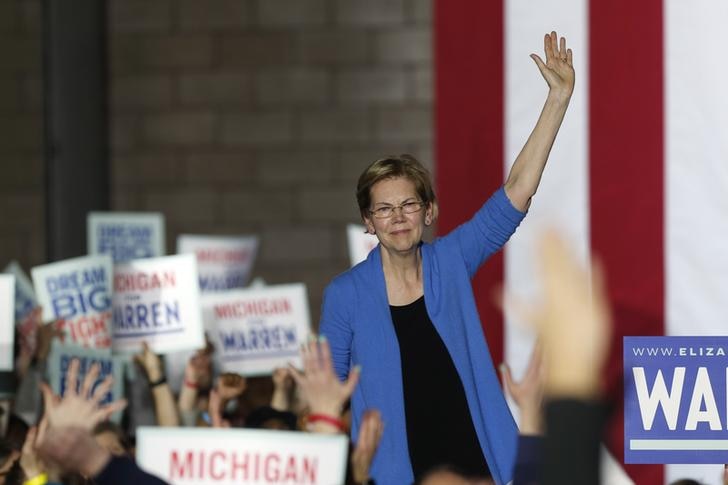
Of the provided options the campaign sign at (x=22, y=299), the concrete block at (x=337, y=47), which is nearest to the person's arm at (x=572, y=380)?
the campaign sign at (x=22, y=299)

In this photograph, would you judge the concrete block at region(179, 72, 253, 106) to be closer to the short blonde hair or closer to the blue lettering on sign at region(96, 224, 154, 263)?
the blue lettering on sign at region(96, 224, 154, 263)

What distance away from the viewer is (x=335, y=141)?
10406mm

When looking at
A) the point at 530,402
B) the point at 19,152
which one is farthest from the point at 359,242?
the point at 19,152

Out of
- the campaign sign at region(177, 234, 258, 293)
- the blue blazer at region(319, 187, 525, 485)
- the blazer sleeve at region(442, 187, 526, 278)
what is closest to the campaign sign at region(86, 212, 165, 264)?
the campaign sign at region(177, 234, 258, 293)

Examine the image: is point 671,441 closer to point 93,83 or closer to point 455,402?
point 455,402

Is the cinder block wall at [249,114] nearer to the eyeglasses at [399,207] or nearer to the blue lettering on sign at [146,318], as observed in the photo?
the blue lettering on sign at [146,318]

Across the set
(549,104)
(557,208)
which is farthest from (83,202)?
(549,104)

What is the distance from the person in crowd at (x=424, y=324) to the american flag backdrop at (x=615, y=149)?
103 cm

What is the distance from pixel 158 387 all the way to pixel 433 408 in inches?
107

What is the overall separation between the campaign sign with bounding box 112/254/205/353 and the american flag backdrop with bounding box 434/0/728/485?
1.28 meters

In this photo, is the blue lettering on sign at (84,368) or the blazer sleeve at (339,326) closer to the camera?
the blazer sleeve at (339,326)

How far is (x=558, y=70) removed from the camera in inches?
156

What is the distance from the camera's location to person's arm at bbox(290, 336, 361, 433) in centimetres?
312

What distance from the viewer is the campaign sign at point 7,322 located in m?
5.67
